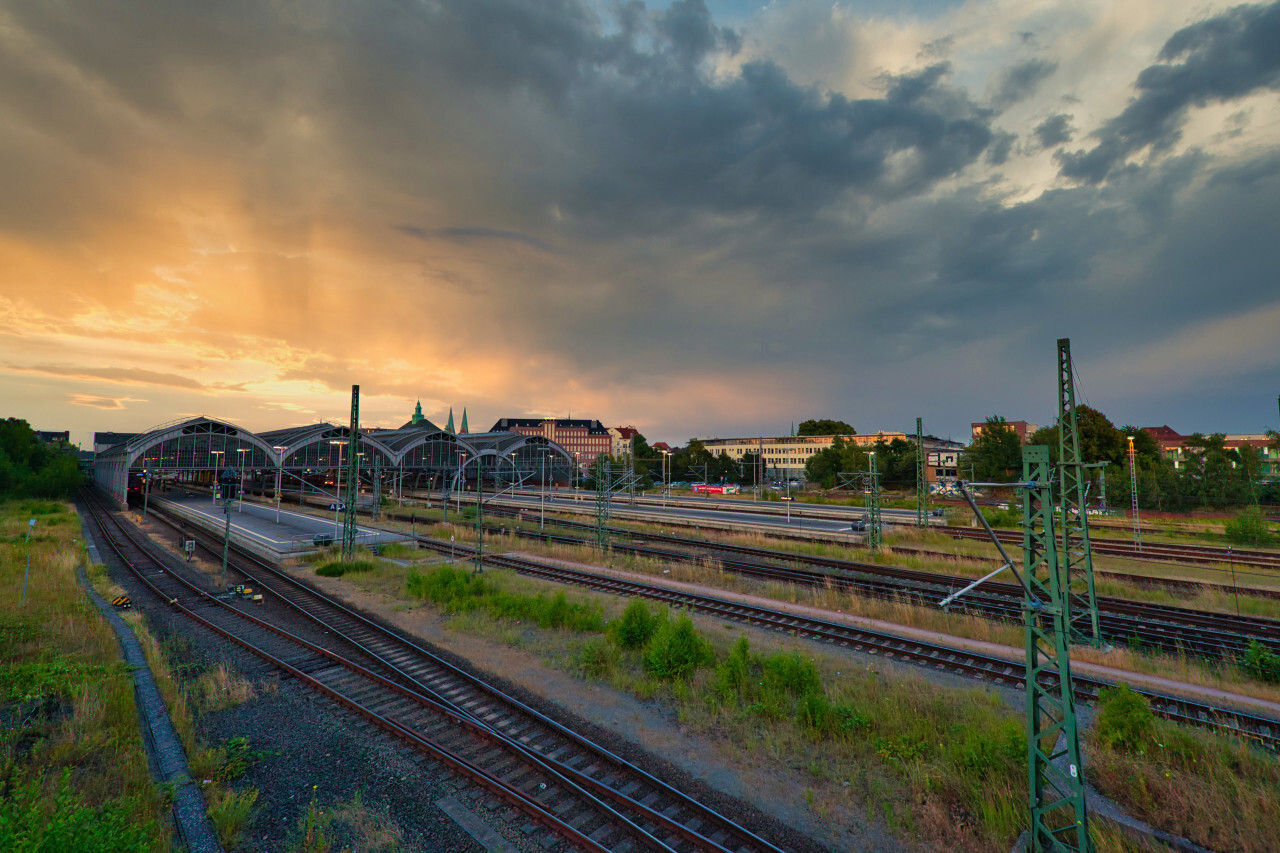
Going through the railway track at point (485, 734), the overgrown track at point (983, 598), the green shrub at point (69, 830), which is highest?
the green shrub at point (69, 830)

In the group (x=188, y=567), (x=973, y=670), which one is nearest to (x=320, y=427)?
(x=188, y=567)

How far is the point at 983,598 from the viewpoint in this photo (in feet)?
70.1

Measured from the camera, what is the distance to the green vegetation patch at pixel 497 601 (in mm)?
17484

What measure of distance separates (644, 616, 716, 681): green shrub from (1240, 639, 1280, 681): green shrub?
45.1ft

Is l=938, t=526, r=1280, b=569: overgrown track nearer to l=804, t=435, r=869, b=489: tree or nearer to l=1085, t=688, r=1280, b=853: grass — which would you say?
l=1085, t=688, r=1280, b=853: grass

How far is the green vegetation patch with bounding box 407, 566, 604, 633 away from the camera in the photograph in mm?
17484

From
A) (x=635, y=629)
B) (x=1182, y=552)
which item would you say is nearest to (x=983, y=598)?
(x=635, y=629)

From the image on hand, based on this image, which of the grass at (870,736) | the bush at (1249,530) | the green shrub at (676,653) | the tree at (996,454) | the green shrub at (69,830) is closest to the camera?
the green shrub at (69,830)

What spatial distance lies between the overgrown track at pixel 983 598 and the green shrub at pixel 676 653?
8902 mm

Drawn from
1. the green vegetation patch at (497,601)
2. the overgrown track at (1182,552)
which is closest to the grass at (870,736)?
the green vegetation patch at (497,601)

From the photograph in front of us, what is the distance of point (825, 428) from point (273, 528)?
107 m

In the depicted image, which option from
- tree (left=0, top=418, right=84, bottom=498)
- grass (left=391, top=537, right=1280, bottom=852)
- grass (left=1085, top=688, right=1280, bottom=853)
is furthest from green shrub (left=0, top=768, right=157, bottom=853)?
tree (left=0, top=418, right=84, bottom=498)

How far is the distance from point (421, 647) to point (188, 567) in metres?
19.5

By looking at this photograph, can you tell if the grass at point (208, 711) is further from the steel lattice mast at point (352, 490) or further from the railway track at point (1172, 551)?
the railway track at point (1172, 551)
